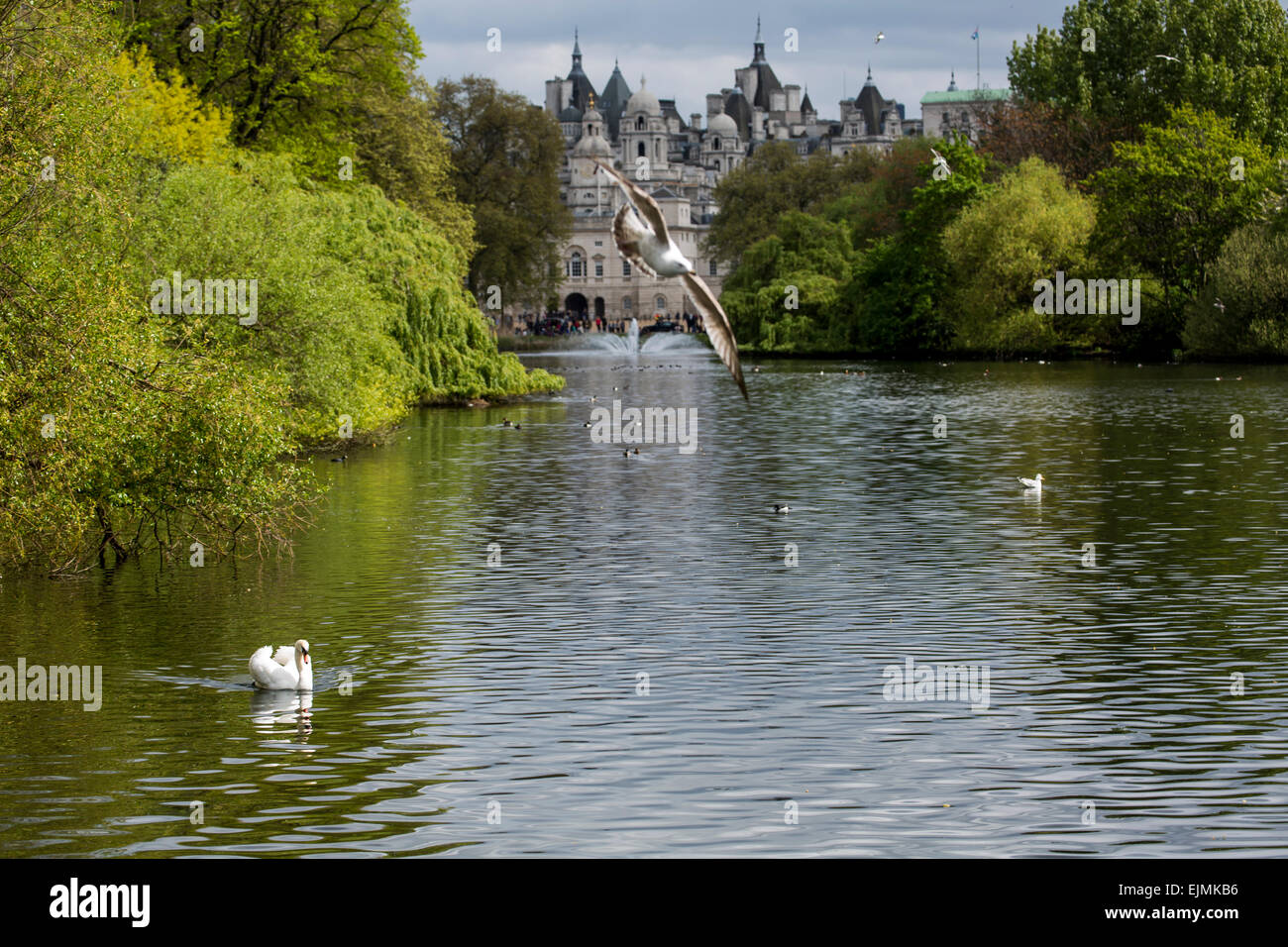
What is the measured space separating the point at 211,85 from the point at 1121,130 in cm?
5772

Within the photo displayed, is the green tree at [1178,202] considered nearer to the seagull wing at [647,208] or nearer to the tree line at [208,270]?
the tree line at [208,270]

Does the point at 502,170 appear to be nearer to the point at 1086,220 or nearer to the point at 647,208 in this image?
the point at 1086,220

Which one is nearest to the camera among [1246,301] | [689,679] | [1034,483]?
[689,679]

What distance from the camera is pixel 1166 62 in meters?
89.2

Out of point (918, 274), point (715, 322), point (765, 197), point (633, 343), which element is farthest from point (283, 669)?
point (765, 197)

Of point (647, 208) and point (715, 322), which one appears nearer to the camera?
point (647, 208)

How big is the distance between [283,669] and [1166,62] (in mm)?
84610

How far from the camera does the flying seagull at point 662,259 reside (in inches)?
347

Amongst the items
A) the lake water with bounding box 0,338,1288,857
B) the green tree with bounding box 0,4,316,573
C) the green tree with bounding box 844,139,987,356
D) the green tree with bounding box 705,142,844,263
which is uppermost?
the green tree with bounding box 705,142,844,263

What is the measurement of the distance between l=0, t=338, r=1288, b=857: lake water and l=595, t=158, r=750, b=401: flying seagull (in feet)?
10.6

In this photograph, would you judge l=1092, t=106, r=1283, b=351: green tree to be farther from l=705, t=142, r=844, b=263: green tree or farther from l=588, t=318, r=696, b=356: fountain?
l=705, t=142, r=844, b=263: green tree

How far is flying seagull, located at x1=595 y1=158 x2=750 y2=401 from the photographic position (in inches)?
347

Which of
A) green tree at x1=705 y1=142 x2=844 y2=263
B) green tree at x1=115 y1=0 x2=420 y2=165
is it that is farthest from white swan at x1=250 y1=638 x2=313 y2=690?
green tree at x1=705 y1=142 x2=844 y2=263
